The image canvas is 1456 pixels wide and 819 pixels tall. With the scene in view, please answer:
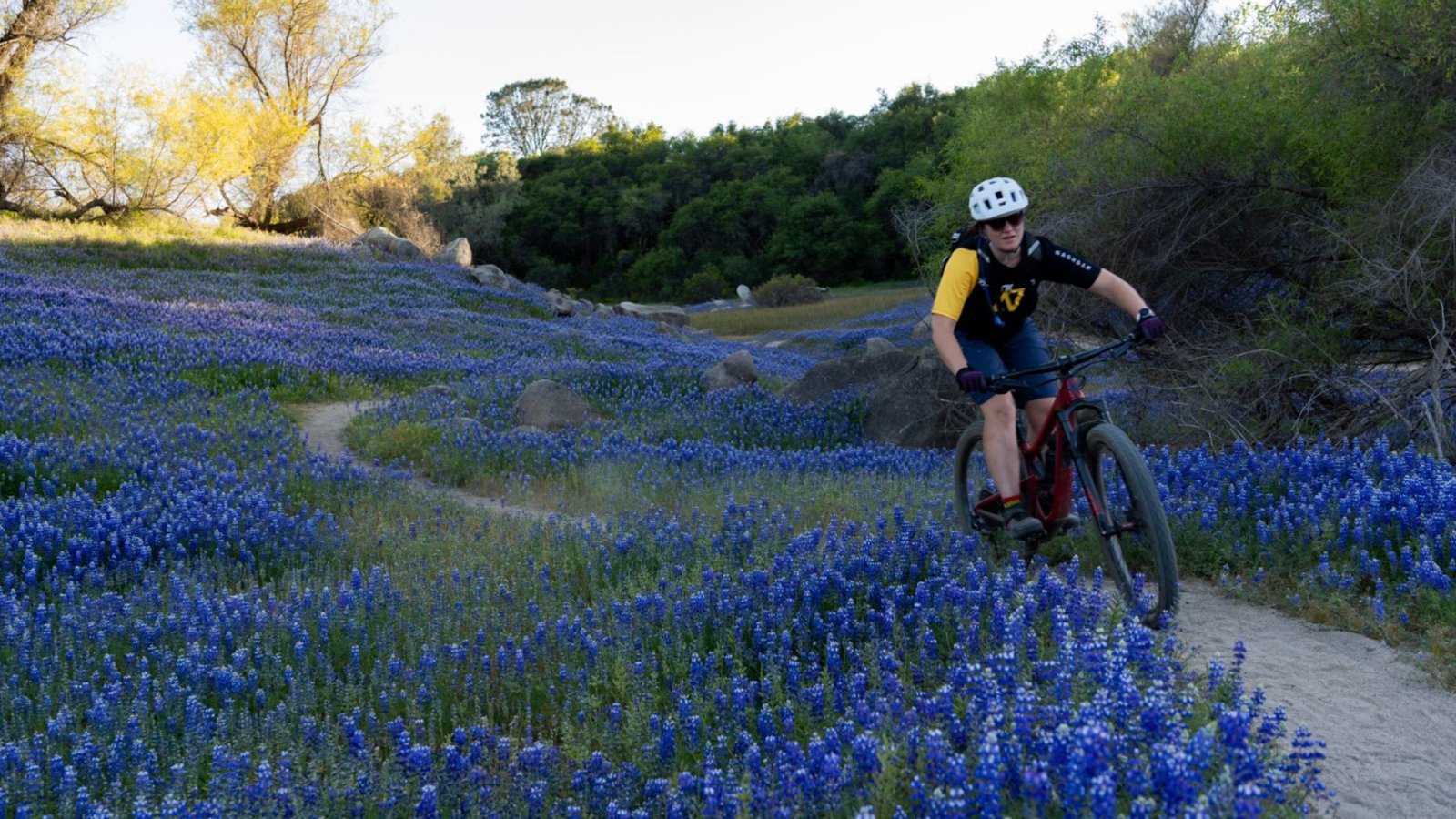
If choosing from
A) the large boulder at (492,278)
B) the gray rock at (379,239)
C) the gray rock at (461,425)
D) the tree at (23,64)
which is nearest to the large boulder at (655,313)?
the large boulder at (492,278)

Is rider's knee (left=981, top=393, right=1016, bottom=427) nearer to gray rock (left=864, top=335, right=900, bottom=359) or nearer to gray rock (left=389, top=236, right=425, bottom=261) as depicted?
gray rock (left=864, top=335, right=900, bottom=359)

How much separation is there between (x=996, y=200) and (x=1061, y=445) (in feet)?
4.37

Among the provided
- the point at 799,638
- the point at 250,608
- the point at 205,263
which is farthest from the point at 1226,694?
the point at 205,263

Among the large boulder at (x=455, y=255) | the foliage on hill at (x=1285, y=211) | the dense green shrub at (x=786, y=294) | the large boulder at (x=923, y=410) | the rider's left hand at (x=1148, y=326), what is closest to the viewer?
the rider's left hand at (x=1148, y=326)

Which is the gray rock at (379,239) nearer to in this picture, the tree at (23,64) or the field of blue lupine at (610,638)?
the tree at (23,64)

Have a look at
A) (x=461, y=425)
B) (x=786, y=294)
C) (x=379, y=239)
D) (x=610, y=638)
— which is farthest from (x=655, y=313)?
(x=610, y=638)

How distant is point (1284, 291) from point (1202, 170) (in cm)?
164

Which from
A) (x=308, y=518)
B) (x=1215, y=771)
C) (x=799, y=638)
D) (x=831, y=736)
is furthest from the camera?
(x=308, y=518)

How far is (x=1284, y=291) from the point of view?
1142cm

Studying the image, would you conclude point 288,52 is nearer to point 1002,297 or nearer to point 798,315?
point 798,315

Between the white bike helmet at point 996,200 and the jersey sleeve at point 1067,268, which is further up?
the white bike helmet at point 996,200

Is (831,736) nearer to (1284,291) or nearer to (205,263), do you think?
(1284,291)

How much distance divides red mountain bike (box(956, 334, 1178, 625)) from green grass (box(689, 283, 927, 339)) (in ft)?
101

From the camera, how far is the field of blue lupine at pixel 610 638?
10.9 feet
